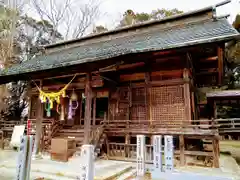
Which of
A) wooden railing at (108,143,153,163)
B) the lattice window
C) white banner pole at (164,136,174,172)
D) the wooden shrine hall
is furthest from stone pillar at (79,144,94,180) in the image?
the lattice window

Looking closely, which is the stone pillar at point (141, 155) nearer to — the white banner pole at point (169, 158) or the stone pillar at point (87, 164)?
the white banner pole at point (169, 158)

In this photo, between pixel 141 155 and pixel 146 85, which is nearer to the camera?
pixel 141 155

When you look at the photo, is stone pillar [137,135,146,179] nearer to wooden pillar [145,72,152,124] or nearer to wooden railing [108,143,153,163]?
wooden railing [108,143,153,163]

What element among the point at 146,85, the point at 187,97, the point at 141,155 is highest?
the point at 146,85

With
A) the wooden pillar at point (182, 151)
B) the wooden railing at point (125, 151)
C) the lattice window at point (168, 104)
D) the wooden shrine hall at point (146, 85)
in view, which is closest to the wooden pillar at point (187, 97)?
the wooden shrine hall at point (146, 85)

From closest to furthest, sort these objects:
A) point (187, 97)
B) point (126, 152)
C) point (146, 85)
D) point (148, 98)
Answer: point (187, 97), point (126, 152), point (148, 98), point (146, 85)

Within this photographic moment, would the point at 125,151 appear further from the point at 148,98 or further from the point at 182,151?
the point at 148,98

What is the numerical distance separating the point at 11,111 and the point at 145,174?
18.5 meters

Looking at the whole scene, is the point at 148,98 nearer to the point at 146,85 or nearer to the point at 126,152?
the point at 146,85

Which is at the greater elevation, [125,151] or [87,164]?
[87,164]

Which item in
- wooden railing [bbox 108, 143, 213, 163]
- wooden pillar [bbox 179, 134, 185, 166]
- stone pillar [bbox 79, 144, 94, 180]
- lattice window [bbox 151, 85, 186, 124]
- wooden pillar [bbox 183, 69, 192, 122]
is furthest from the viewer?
lattice window [bbox 151, 85, 186, 124]

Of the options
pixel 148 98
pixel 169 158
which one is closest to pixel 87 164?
pixel 169 158

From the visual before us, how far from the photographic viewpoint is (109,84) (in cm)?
958

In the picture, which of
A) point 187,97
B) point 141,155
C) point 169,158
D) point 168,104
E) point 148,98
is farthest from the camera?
point 148,98
